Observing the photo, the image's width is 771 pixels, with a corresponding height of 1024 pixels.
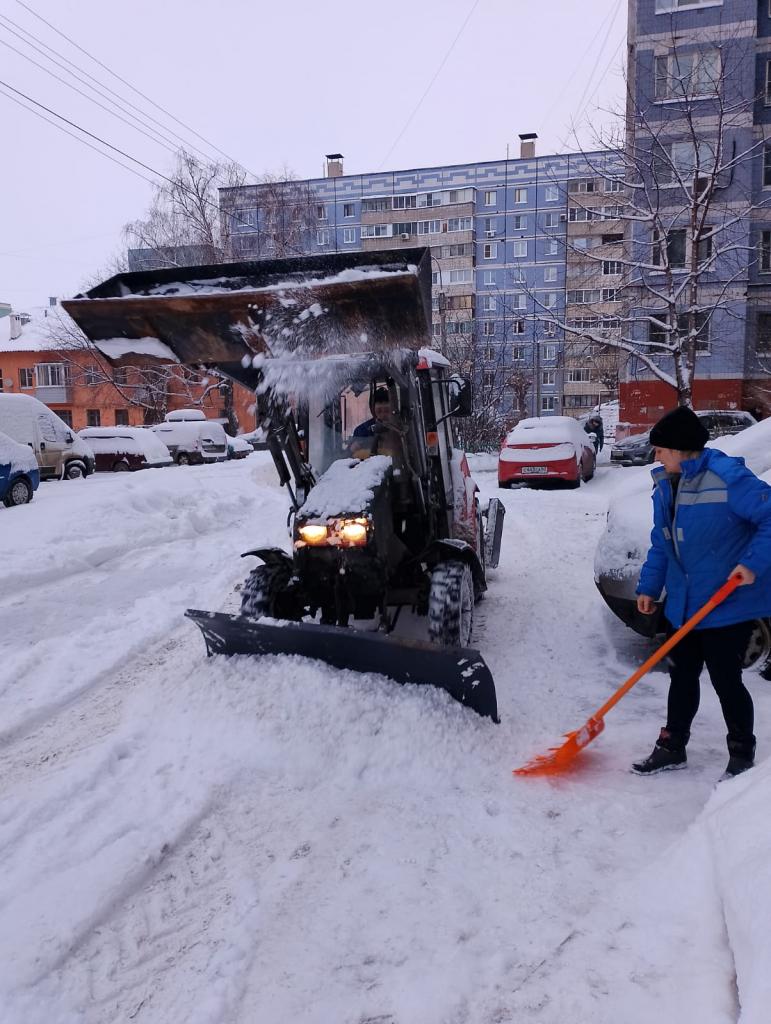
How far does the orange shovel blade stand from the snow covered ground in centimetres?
8

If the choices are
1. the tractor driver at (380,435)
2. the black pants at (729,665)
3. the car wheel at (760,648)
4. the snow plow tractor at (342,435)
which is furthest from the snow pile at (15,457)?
the black pants at (729,665)

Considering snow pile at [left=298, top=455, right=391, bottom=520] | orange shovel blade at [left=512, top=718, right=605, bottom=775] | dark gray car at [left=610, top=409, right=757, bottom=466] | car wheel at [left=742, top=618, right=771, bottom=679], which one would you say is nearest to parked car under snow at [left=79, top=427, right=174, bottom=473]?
dark gray car at [left=610, top=409, right=757, bottom=466]

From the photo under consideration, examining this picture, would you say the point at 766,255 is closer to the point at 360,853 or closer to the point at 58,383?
the point at 360,853

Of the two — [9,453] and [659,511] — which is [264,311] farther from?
[9,453]

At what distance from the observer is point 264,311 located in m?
4.07

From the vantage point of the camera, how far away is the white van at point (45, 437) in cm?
1714

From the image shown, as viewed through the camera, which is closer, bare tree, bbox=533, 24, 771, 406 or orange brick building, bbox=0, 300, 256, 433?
bare tree, bbox=533, 24, 771, 406

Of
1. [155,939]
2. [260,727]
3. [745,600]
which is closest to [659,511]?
[745,600]

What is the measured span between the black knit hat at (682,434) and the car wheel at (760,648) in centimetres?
183

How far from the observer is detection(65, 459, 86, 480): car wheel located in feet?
62.5

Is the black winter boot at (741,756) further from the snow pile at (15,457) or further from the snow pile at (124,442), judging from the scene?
the snow pile at (124,442)

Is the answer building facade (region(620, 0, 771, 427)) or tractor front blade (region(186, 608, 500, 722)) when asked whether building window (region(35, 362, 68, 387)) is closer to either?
building facade (region(620, 0, 771, 427))

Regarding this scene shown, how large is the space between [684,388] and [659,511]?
15038 millimetres

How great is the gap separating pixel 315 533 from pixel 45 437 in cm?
1634
